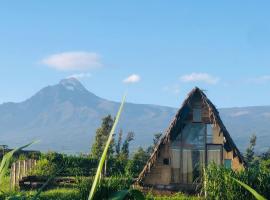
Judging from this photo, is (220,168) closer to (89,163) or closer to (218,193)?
(218,193)

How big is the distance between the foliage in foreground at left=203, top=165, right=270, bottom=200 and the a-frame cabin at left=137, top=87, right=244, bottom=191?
43.1 feet

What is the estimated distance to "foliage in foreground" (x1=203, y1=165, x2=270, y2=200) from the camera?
19694mm

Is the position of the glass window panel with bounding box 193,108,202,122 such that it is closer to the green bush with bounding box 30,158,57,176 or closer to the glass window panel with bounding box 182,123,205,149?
the glass window panel with bounding box 182,123,205,149

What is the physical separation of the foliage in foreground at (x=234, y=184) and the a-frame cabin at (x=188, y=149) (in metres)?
13.1

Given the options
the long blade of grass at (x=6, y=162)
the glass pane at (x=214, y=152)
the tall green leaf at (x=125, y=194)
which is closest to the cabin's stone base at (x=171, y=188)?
the glass pane at (x=214, y=152)

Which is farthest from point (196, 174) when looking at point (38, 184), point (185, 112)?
point (38, 184)

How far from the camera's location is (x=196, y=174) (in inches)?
1395

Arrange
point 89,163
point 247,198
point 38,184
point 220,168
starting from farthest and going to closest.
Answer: point 89,163
point 38,184
point 220,168
point 247,198

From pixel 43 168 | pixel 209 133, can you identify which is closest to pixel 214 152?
pixel 209 133

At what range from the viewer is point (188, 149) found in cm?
3531

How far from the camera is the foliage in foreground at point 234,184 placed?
19694 mm

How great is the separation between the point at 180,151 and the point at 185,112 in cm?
224

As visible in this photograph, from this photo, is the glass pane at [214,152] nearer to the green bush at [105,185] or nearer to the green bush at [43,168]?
the green bush at [43,168]

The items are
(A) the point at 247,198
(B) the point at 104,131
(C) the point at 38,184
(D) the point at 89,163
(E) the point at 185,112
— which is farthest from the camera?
(B) the point at 104,131
